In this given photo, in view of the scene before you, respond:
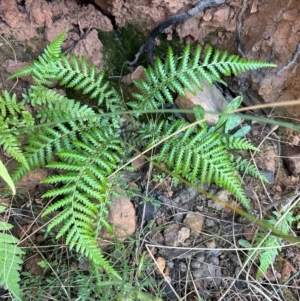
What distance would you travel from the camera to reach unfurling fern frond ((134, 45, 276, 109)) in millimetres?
2301

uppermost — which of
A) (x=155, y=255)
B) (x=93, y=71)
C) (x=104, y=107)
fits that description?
(x=93, y=71)

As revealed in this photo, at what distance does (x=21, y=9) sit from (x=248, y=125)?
153cm

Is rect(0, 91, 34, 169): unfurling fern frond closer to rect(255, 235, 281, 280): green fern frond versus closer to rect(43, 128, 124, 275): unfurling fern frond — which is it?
rect(43, 128, 124, 275): unfurling fern frond

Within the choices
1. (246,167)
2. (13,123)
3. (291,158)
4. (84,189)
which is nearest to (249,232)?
(246,167)

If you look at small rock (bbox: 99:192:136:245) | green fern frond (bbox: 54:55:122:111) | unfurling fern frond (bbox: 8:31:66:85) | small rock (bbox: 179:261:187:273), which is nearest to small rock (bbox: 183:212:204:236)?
small rock (bbox: 179:261:187:273)

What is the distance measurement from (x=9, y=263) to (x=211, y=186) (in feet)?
3.93

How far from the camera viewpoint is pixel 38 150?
2227 mm

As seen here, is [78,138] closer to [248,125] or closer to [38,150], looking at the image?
[38,150]

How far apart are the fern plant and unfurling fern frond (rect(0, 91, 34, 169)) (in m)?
1.33

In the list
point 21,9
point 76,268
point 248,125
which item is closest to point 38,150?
point 76,268

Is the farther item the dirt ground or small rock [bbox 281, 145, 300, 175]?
small rock [bbox 281, 145, 300, 175]

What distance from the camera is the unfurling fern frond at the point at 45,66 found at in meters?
2.24

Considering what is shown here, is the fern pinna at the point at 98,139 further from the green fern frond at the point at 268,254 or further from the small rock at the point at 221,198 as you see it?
the green fern frond at the point at 268,254

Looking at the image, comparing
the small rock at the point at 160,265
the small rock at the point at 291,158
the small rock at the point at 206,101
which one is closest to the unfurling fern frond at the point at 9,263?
the small rock at the point at 160,265
